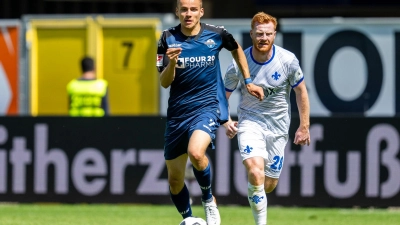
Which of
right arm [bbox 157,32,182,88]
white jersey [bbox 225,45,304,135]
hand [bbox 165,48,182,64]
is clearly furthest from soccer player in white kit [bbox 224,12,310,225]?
hand [bbox 165,48,182,64]

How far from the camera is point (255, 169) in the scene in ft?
32.3

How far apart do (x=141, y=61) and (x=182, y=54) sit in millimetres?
8300

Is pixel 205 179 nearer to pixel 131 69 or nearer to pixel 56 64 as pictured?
pixel 131 69

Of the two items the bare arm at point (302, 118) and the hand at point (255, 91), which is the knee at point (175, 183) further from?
the bare arm at point (302, 118)

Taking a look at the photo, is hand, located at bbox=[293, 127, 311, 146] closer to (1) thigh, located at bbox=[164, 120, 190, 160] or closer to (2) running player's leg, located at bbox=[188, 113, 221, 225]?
(2) running player's leg, located at bbox=[188, 113, 221, 225]

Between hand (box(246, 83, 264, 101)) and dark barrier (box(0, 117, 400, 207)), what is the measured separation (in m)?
4.21

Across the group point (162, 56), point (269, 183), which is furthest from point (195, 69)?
point (269, 183)

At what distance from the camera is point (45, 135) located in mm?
14375

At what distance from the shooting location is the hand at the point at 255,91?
9852mm

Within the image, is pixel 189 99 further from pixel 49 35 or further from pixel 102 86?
pixel 49 35

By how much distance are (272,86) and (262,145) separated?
1.91 ft

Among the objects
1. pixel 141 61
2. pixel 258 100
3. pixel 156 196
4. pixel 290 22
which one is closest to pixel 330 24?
pixel 290 22

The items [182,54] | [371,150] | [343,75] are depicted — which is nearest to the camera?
[182,54]

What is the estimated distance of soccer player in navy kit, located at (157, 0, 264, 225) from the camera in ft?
31.8
